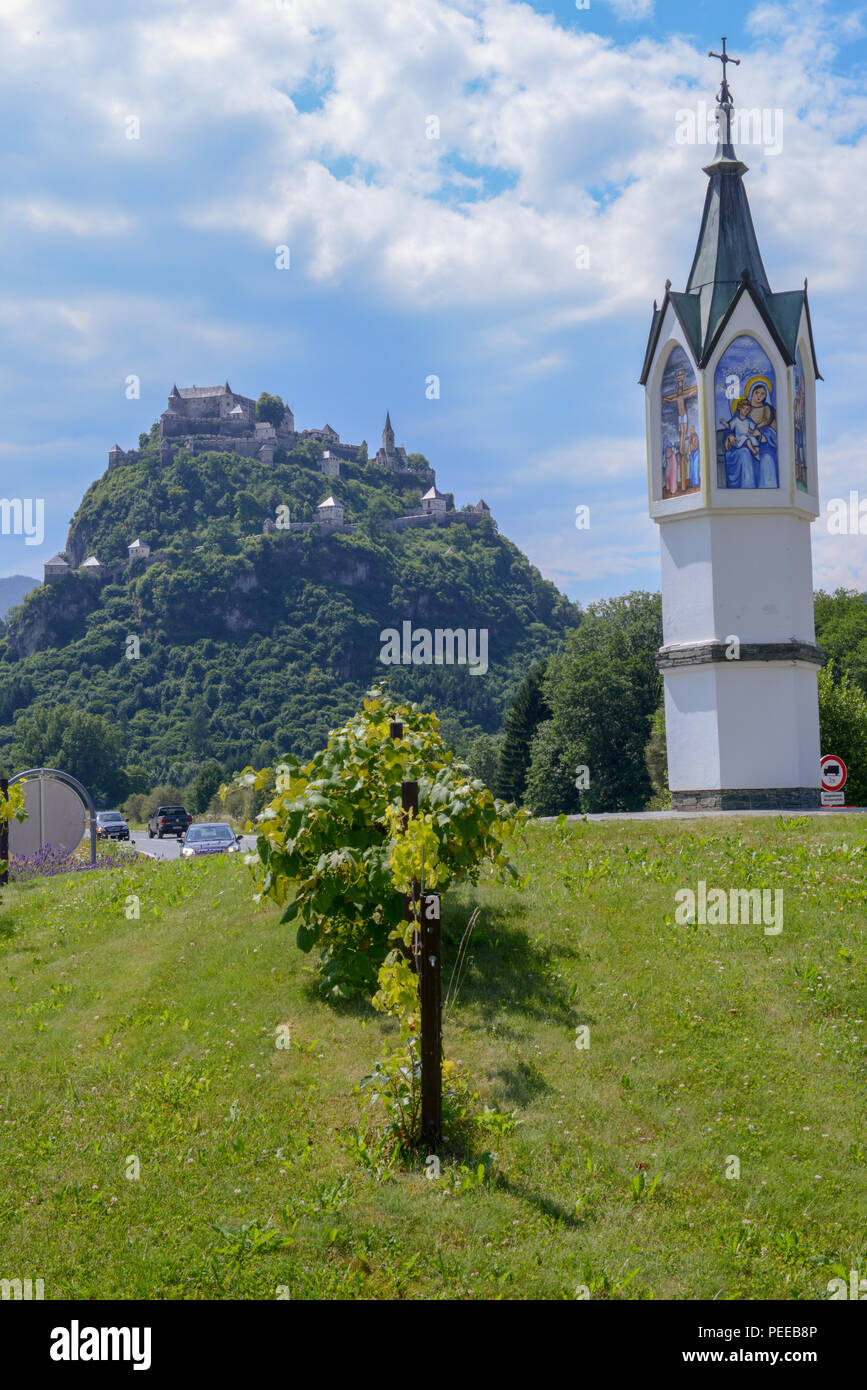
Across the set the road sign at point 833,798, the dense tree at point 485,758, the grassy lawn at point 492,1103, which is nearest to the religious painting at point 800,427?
the road sign at point 833,798

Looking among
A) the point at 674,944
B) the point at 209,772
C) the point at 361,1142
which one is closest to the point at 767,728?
the point at 674,944

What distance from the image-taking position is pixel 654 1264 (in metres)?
5.56

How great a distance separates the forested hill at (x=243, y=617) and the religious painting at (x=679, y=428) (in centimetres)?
8385

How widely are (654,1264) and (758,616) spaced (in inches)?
530

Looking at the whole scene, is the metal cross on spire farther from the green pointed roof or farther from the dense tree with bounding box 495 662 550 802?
the dense tree with bounding box 495 662 550 802

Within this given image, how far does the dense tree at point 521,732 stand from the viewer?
63531 mm

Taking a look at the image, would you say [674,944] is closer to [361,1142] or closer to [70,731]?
[361,1142]

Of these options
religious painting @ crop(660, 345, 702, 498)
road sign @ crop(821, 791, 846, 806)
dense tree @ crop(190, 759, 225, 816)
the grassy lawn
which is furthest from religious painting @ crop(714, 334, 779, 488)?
dense tree @ crop(190, 759, 225, 816)

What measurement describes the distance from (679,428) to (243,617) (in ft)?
420

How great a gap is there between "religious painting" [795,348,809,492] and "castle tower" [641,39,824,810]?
42 mm

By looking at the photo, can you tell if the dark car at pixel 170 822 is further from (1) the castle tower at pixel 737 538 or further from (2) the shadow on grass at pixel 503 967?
(2) the shadow on grass at pixel 503 967

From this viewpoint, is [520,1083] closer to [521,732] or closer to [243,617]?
[521,732]

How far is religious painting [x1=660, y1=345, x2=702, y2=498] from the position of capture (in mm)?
17609

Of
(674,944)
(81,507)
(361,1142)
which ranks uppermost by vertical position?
(81,507)
